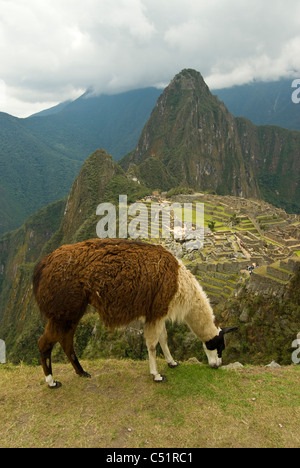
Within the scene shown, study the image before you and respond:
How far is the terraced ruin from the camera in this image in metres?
13.1

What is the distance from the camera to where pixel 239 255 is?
63.6 ft

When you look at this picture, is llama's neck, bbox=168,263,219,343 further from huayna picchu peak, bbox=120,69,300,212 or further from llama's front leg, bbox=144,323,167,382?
huayna picchu peak, bbox=120,69,300,212

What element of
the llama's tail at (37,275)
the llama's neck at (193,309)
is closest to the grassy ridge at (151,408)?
the llama's neck at (193,309)

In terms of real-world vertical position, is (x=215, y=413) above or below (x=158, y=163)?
below

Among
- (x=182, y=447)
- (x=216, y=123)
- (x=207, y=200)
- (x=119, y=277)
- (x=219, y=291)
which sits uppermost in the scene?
(x=216, y=123)

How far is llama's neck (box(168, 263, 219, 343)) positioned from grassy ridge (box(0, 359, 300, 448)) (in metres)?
0.61

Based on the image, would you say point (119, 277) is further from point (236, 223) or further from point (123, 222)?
point (123, 222)

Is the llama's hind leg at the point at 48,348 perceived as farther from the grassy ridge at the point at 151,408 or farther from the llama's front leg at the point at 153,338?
the llama's front leg at the point at 153,338

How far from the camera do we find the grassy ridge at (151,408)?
3.14 m

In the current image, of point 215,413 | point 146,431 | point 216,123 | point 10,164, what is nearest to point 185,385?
point 215,413

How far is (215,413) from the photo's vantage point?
11.6 ft

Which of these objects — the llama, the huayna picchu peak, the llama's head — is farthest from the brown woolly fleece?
the huayna picchu peak

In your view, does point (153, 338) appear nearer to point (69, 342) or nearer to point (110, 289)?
point (110, 289)

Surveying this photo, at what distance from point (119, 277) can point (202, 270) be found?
558 inches
